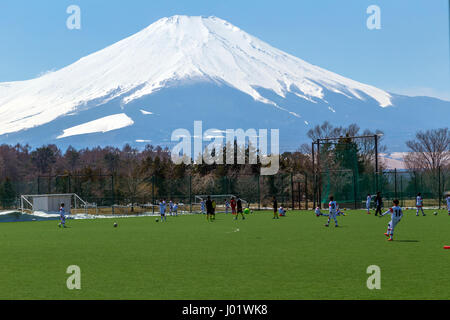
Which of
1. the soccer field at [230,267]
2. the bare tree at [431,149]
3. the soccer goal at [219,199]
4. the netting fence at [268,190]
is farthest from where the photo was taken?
the bare tree at [431,149]

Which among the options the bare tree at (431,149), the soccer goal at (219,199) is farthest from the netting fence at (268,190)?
the bare tree at (431,149)

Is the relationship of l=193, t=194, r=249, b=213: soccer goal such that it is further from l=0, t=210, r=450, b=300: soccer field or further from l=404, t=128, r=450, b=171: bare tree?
l=404, t=128, r=450, b=171: bare tree

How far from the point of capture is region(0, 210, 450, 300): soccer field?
11617 millimetres

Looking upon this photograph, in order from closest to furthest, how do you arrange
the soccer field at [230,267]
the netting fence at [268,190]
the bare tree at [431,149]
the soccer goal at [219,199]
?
the soccer field at [230,267]
the netting fence at [268,190]
the soccer goal at [219,199]
the bare tree at [431,149]

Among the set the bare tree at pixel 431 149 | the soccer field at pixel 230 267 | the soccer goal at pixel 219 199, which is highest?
the bare tree at pixel 431 149

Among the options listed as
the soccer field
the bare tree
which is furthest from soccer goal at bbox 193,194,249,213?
the bare tree

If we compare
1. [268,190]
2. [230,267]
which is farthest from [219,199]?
[230,267]

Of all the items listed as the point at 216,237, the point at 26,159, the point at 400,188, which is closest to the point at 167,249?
the point at 216,237

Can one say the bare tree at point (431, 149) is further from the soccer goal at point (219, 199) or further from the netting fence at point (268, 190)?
the soccer goal at point (219, 199)

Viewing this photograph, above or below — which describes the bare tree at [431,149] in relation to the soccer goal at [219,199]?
above

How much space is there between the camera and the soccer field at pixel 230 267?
1162 centimetres

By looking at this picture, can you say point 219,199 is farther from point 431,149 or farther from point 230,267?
point 431,149
